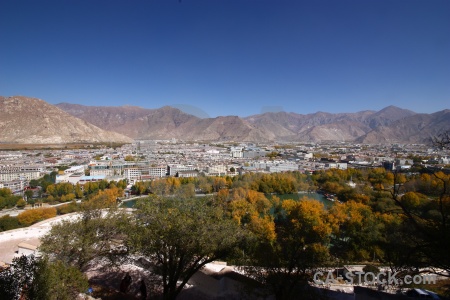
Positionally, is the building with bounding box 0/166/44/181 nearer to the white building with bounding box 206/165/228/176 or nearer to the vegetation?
the white building with bounding box 206/165/228/176

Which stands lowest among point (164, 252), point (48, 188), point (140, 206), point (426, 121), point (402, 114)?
point (48, 188)

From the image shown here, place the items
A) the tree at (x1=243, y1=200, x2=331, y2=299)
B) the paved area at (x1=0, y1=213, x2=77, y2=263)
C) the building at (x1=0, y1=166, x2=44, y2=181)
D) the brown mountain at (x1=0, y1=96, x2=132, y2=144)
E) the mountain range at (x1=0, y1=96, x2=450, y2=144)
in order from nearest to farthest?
the tree at (x1=243, y1=200, x2=331, y2=299) < the paved area at (x1=0, y1=213, x2=77, y2=263) < the building at (x1=0, y1=166, x2=44, y2=181) < the brown mountain at (x1=0, y1=96, x2=132, y2=144) < the mountain range at (x1=0, y1=96, x2=450, y2=144)

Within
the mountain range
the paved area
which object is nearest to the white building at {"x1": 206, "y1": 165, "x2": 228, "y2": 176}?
the mountain range

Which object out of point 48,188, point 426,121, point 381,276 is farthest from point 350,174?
point 426,121

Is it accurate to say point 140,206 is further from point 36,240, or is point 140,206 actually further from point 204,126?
point 204,126

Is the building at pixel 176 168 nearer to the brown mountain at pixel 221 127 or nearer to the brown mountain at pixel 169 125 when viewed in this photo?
the brown mountain at pixel 221 127
